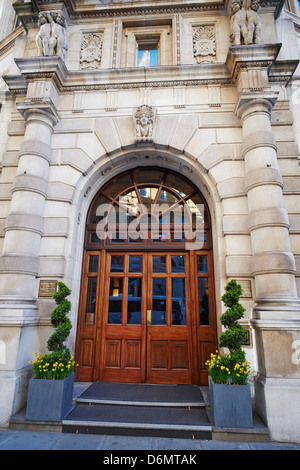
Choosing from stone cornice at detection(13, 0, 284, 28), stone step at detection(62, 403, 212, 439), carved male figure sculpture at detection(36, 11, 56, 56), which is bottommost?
stone step at detection(62, 403, 212, 439)

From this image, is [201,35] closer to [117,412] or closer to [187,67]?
A: [187,67]

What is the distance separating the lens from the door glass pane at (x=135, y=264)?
728cm

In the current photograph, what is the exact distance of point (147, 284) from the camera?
7113 millimetres

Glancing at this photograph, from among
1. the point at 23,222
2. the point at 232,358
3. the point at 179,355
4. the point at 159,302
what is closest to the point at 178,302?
the point at 159,302

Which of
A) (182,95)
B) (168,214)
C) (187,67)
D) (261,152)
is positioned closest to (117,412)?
(168,214)

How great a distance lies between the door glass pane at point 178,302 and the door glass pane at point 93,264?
220 centimetres

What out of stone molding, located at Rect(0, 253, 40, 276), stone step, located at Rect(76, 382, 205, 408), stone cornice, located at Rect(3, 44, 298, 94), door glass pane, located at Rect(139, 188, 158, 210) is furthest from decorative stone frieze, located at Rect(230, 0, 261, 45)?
stone step, located at Rect(76, 382, 205, 408)

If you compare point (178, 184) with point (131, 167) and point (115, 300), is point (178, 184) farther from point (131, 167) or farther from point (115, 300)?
point (115, 300)

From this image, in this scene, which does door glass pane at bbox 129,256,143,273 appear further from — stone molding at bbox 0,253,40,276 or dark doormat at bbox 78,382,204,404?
dark doormat at bbox 78,382,204,404

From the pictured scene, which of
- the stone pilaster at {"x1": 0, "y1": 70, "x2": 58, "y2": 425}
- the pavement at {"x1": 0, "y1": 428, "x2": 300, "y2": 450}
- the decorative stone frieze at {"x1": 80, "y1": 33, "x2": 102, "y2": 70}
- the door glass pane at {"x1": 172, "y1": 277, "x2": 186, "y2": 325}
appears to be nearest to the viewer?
the pavement at {"x1": 0, "y1": 428, "x2": 300, "y2": 450}

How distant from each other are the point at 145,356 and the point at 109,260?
2.68m

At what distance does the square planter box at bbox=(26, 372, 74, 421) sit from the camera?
4660mm

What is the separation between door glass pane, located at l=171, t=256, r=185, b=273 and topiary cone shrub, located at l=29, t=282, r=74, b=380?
3.06 metres

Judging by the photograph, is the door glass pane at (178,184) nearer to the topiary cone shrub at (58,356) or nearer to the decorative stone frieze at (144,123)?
the decorative stone frieze at (144,123)
